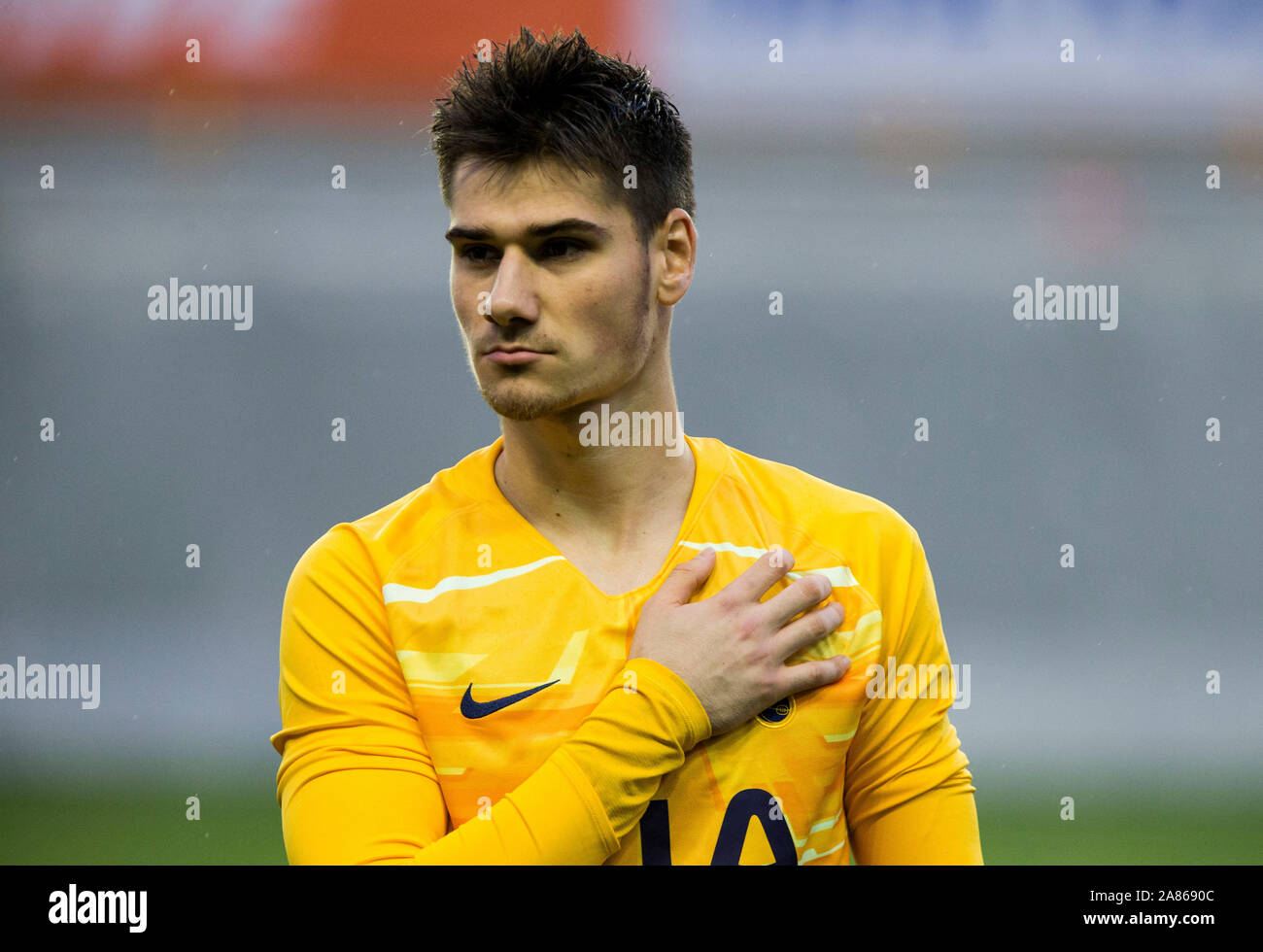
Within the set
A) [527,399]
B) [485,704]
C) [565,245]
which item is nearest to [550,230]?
[565,245]

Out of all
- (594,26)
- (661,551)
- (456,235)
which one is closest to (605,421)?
(661,551)

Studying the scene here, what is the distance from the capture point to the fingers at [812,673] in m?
1.96

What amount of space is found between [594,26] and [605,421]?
2588mm

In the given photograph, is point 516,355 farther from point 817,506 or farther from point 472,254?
point 817,506

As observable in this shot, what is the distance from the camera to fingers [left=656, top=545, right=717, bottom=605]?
6.60 feet

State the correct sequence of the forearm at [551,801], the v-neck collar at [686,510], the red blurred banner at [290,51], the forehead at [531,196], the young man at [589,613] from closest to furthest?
the forearm at [551,801]
the young man at [589,613]
the forehead at [531,196]
the v-neck collar at [686,510]
the red blurred banner at [290,51]

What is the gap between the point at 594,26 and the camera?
420 cm

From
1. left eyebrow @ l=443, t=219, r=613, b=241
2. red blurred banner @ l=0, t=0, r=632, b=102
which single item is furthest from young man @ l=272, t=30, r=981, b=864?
red blurred banner @ l=0, t=0, r=632, b=102

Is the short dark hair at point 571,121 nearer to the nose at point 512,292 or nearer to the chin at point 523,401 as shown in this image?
the nose at point 512,292

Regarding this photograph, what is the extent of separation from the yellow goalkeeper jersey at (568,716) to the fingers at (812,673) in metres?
0.03

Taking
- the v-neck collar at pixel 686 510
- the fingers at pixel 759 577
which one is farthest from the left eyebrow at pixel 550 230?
the fingers at pixel 759 577

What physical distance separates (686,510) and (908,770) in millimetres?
632

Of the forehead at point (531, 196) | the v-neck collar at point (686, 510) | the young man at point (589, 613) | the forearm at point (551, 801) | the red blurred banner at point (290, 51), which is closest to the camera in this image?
the forearm at point (551, 801)

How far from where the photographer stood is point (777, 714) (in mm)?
2000
